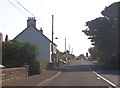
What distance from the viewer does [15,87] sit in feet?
80.8

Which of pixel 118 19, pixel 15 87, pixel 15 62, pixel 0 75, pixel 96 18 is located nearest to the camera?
pixel 15 87

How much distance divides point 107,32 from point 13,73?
145 feet

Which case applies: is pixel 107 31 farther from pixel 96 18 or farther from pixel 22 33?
pixel 22 33

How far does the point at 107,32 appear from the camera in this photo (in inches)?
2972

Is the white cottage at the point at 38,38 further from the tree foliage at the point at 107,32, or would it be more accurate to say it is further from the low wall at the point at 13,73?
the low wall at the point at 13,73

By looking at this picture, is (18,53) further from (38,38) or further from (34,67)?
(38,38)

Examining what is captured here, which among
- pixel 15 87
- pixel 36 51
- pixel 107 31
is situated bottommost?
pixel 15 87

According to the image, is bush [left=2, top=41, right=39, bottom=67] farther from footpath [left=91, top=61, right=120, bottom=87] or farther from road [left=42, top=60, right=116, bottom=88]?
footpath [left=91, top=61, right=120, bottom=87]

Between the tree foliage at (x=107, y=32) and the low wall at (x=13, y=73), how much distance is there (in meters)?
37.4

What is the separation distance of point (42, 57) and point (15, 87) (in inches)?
2276

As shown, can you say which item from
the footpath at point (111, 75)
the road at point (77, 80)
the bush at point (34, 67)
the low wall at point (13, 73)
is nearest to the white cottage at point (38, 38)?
the footpath at point (111, 75)

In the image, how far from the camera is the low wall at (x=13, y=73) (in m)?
29.9

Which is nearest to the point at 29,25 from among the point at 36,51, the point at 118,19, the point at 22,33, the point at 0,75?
the point at 22,33

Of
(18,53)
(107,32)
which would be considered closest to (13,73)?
(18,53)
